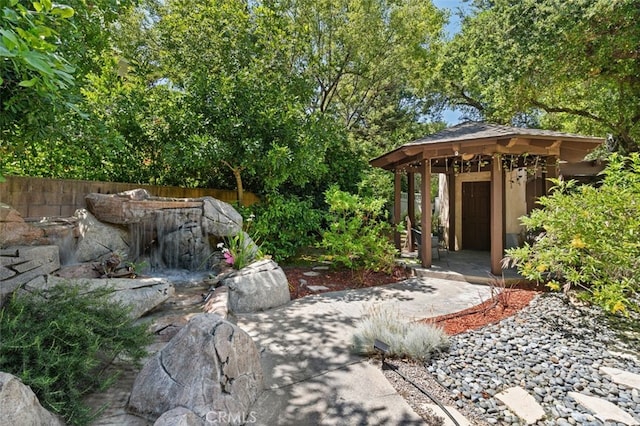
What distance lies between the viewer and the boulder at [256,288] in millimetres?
4352

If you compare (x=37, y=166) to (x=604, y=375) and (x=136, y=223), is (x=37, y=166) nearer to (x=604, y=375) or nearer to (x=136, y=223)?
(x=136, y=223)

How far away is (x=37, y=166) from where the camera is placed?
17.7 feet

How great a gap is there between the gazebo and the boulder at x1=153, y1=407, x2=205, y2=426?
18.7 ft

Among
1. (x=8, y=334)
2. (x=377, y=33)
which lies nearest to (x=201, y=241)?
(x=8, y=334)

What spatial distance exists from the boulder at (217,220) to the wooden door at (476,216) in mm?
6892

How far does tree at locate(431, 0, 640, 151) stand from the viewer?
686cm

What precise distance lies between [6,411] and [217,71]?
723 cm

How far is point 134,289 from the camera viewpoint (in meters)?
3.54


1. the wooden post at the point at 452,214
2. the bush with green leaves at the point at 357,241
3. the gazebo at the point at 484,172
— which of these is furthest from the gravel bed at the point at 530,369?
the wooden post at the point at 452,214

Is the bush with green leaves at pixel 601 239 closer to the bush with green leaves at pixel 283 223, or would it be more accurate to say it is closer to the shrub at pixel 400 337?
the shrub at pixel 400 337

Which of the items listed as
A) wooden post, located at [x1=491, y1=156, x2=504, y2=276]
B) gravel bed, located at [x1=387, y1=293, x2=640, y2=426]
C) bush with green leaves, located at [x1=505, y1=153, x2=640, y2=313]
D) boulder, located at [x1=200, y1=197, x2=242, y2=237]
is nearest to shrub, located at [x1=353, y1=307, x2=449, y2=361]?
gravel bed, located at [x1=387, y1=293, x2=640, y2=426]

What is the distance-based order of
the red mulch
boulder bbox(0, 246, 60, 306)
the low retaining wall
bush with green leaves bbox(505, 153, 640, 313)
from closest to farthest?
boulder bbox(0, 246, 60, 306)
bush with green leaves bbox(505, 153, 640, 313)
the red mulch
the low retaining wall

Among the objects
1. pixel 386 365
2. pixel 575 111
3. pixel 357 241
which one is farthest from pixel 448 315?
pixel 575 111

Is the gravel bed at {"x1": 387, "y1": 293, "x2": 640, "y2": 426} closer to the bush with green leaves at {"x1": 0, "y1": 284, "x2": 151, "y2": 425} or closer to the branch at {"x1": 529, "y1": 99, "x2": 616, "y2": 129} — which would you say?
the bush with green leaves at {"x1": 0, "y1": 284, "x2": 151, "y2": 425}
